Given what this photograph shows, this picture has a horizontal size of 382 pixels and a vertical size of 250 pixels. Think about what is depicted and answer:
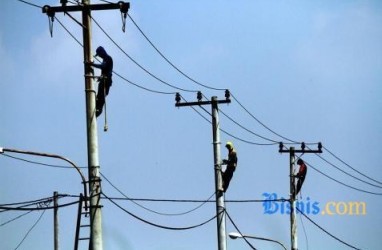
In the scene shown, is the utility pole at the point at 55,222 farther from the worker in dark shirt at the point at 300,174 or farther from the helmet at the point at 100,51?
the helmet at the point at 100,51

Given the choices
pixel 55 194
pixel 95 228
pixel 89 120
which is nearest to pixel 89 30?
pixel 89 120

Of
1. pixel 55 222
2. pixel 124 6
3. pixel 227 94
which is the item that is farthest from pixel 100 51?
pixel 55 222

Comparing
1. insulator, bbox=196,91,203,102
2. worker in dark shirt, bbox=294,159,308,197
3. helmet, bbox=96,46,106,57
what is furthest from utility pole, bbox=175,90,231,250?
helmet, bbox=96,46,106,57

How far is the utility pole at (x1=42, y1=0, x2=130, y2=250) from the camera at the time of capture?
46.0ft

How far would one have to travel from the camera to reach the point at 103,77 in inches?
588

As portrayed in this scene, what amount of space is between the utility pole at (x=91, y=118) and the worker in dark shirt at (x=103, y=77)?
0.41 m

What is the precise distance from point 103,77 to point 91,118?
1.12 metres

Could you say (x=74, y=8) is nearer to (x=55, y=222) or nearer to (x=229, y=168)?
(x=229, y=168)

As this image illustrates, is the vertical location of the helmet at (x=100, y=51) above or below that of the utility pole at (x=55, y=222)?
above

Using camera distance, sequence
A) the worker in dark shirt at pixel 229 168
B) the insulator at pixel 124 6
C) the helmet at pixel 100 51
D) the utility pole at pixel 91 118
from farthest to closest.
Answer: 1. the worker in dark shirt at pixel 229 168
2. the helmet at pixel 100 51
3. the insulator at pixel 124 6
4. the utility pole at pixel 91 118

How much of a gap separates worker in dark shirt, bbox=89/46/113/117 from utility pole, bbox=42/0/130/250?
1.36ft

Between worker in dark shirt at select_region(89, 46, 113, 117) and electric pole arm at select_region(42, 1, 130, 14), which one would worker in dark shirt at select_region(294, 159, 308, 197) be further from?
electric pole arm at select_region(42, 1, 130, 14)

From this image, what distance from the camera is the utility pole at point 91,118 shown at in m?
14.0

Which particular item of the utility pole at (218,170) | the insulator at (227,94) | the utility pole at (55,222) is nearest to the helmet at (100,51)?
the utility pole at (218,170)
